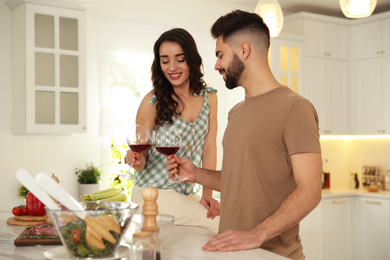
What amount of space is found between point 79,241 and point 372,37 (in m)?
5.30

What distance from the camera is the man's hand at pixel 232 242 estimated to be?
1675 millimetres

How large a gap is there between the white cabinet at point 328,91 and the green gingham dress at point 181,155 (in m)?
3.22

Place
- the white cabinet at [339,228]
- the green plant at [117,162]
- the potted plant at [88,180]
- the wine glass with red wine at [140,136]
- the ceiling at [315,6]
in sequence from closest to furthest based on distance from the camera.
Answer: the wine glass with red wine at [140,136]
the potted plant at [88,180]
the green plant at [117,162]
the white cabinet at [339,228]
the ceiling at [315,6]

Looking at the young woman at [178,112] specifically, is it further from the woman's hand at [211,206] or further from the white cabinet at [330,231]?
the white cabinet at [330,231]

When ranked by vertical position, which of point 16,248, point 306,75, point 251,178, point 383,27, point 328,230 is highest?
point 383,27

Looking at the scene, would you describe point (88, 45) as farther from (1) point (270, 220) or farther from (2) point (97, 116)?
(1) point (270, 220)

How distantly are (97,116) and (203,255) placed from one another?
3.51 metres

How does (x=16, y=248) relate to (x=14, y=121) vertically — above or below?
below

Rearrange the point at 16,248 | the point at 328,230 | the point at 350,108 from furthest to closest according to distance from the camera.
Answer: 1. the point at 350,108
2. the point at 328,230
3. the point at 16,248

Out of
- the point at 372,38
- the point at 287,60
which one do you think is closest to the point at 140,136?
the point at 287,60

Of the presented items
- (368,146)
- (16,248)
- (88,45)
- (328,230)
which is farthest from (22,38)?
(368,146)

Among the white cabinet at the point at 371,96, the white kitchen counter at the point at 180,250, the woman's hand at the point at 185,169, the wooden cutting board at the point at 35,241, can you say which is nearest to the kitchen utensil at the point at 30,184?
the white kitchen counter at the point at 180,250

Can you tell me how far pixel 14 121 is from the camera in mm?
4508

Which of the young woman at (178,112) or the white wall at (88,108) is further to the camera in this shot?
the white wall at (88,108)
